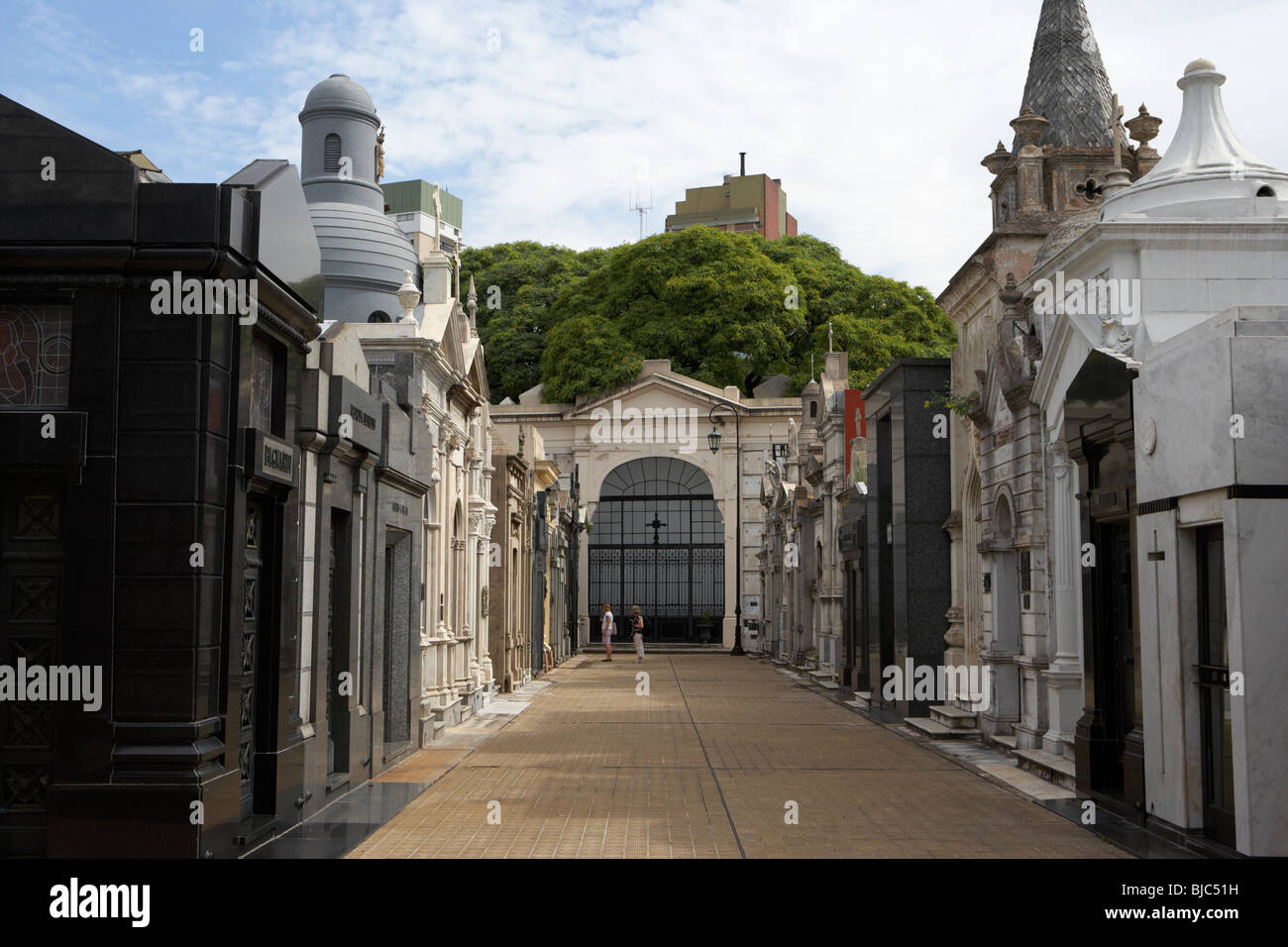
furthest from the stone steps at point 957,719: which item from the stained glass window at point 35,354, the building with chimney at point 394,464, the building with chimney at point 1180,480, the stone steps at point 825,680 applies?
the stained glass window at point 35,354

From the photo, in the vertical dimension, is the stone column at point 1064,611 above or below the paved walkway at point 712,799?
above

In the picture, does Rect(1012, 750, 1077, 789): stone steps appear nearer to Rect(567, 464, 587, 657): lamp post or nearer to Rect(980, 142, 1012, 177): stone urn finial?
Rect(980, 142, 1012, 177): stone urn finial

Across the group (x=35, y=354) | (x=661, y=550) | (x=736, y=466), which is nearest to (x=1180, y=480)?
(x=35, y=354)

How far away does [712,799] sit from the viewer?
1124 cm

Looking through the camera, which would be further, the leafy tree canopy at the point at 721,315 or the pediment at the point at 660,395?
the leafy tree canopy at the point at 721,315

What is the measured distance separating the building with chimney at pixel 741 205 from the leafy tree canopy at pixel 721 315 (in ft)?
69.0

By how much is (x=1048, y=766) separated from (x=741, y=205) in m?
62.7

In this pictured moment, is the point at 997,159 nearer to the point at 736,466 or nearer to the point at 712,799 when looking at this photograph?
the point at 712,799

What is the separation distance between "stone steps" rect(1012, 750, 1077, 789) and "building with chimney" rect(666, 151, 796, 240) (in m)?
59.5

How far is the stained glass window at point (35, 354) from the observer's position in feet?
26.5

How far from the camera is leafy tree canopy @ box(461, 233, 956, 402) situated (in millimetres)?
46844

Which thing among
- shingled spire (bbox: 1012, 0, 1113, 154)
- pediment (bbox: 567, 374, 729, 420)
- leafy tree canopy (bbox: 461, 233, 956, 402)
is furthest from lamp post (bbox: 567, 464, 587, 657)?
shingled spire (bbox: 1012, 0, 1113, 154)

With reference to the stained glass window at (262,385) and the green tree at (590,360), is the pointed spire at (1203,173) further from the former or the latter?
the green tree at (590,360)
